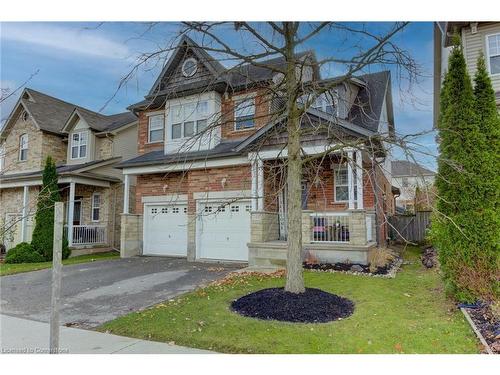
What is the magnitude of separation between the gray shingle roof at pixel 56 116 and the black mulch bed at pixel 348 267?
452 inches

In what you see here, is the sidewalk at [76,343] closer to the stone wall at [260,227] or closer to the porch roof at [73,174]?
the stone wall at [260,227]

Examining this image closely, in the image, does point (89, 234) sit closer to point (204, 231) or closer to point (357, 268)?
point (204, 231)

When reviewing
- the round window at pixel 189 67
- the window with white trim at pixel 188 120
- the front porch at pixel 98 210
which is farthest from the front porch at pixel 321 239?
the front porch at pixel 98 210

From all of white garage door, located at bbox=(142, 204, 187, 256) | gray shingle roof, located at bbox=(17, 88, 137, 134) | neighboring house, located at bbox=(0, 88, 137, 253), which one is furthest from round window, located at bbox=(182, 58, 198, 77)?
white garage door, located at bbox=(142, 204, 187, 256)

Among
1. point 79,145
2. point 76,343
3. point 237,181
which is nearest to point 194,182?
point 237,181

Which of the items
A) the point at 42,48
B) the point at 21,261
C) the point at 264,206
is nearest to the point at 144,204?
the point at 21,261

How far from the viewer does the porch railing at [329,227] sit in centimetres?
977

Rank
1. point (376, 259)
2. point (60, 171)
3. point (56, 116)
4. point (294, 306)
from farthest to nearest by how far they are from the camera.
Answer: point (56, 116) < point (60, 171) < point (376, 259) < point (294, 306)

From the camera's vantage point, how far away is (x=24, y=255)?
38.8 feet

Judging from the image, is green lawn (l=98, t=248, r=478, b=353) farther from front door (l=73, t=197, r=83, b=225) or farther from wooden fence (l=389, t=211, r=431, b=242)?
front door (l=73, t=197, r=83, b=225)

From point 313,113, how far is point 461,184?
4.51 m

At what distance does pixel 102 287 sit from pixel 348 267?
18.6 feet

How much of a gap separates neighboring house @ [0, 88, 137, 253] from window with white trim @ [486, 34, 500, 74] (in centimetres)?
1384
